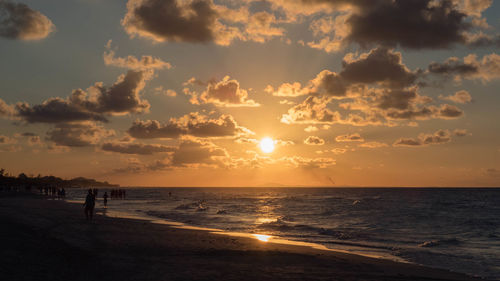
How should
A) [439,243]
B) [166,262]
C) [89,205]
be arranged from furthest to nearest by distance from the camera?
[89,205] < [439,243] < [166,262]

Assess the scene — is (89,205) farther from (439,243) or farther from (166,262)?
(439,243)

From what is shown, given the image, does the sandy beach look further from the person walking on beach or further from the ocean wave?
the person walking on beach

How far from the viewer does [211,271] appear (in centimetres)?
1154

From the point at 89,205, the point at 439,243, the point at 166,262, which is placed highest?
the point at 89,205

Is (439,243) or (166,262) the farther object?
(439,243)

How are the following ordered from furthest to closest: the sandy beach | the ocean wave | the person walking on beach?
1. the person walking on beach
2. the ocean wave
3. the sandy beach

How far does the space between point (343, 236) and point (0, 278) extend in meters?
21.8

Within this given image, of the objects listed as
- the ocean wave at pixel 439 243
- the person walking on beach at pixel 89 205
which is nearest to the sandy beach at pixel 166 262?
the ocean wave at pixel 439 243

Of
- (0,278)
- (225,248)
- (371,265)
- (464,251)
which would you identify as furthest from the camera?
(464,251)

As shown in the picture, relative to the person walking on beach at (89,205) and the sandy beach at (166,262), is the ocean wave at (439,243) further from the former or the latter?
the person walking on beach at (89,205)

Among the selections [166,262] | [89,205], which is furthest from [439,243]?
[89,205]

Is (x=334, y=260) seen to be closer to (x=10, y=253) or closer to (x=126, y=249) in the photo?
(x=126, y=249)

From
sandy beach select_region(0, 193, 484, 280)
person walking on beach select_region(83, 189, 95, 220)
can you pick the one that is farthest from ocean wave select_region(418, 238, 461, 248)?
person walking on beach select_region(83, 189, 95, 220)

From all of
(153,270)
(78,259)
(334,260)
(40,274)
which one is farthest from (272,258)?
(40,274)
